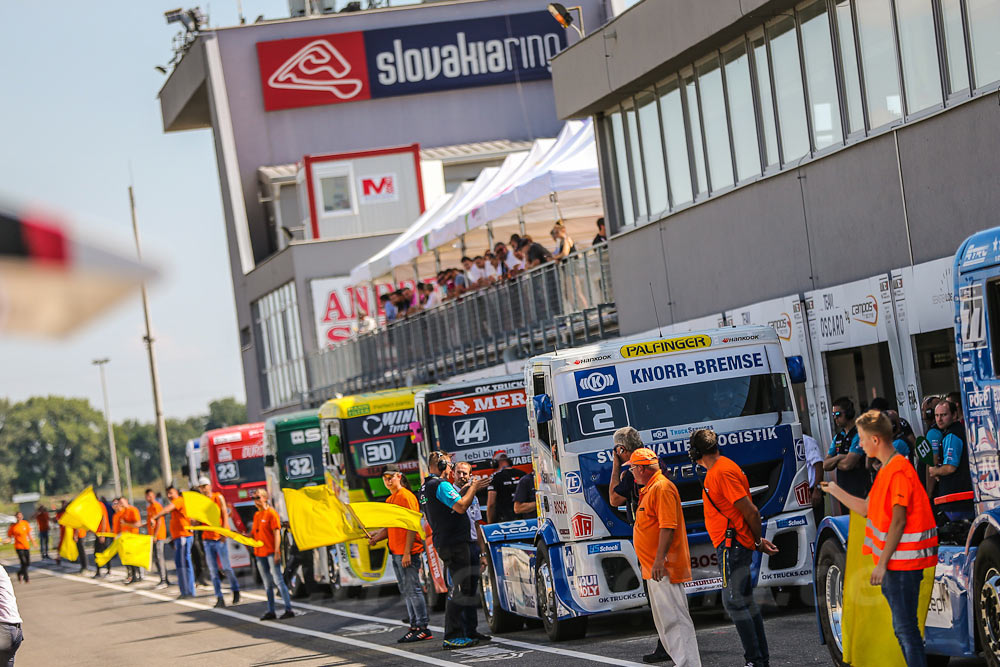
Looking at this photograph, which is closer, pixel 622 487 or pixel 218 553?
pixel 622 487

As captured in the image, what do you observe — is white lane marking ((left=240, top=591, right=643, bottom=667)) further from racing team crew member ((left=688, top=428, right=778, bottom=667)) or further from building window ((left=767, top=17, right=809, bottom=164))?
building window ((left=767, top=17, right=809, bottom=164))

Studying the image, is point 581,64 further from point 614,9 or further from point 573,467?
point 614,9

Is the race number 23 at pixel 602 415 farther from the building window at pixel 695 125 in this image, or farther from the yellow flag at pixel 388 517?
the building window at pixel 695 125

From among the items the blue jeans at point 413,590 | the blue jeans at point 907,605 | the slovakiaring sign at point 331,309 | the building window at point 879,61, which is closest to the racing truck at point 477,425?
the blue jeans at point 413,590

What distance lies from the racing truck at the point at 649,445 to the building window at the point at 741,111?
737 cm

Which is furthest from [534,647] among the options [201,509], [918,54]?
[201,509]

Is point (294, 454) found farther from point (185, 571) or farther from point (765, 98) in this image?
point (765, 98)

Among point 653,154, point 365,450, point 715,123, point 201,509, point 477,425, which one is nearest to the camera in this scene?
point 477,425

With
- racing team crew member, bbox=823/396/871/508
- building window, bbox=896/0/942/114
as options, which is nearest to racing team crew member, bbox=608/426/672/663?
racing team crew member, bbox=823/396/871/508

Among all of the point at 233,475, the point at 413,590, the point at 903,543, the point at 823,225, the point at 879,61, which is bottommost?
the point at 413,590

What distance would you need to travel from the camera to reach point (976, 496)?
901cm

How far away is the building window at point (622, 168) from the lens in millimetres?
25125

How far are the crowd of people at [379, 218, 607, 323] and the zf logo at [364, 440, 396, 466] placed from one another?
4404 millimetres

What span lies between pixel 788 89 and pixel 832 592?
1136cm
